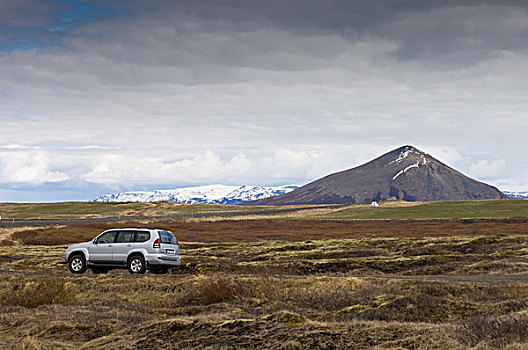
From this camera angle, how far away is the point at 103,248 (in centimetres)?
2842

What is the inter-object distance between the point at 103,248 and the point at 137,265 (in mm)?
2318

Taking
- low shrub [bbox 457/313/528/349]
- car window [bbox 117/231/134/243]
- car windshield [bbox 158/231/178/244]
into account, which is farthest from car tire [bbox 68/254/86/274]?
low shrub [bbox 457/313/528/349]

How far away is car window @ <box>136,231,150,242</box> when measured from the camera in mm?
27828

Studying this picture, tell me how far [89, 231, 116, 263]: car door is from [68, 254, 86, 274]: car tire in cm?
55

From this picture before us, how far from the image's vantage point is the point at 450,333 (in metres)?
11.3

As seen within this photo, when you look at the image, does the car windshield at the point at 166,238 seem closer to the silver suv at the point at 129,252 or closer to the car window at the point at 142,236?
the silver suv at the point at 129,252

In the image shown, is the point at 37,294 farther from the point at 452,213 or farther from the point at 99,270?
the point at 452,213

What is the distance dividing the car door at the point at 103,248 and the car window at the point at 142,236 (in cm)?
146

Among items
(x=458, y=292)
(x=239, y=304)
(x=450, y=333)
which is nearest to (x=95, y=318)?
(x=239, y=304)

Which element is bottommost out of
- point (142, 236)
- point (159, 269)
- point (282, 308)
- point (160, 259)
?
point (282, 308)

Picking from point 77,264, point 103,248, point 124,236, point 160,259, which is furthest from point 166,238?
point 77,264

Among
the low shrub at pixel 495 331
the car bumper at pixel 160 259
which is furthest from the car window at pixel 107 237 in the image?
the low shrub at pixel 495 331

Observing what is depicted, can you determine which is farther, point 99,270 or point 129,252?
point 99,270

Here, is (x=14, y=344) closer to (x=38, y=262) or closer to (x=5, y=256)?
(x=38, y=262)
